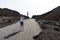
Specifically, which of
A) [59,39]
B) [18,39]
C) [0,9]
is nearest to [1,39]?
[18,39]

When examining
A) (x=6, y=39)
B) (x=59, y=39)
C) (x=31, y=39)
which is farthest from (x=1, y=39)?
(x=59, y=39)

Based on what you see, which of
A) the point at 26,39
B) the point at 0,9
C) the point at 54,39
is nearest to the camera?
the point at 54,39

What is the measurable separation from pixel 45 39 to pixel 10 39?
321cm

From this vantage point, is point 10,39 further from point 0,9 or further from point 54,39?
point 0,9

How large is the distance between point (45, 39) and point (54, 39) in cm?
72

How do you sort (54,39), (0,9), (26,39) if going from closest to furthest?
1. (54,39)
2. (26,39)
3. (0,9)

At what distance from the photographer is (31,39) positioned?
1416cm

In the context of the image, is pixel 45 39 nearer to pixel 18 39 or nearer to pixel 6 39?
pixel 18 39

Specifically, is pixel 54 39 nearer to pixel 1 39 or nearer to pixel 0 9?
pixel 1 39

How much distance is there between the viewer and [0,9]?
11162 centimetres

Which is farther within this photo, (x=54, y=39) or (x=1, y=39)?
→ (x=1, y=39)

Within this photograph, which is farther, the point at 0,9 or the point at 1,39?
the point at 0,9

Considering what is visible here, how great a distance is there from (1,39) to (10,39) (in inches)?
31.2

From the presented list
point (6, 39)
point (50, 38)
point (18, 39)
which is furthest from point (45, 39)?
point (6, 39)
